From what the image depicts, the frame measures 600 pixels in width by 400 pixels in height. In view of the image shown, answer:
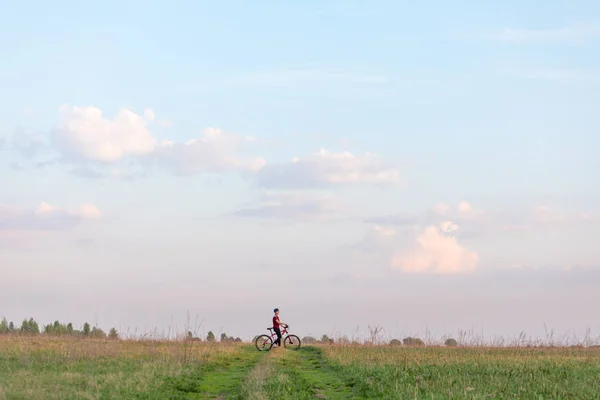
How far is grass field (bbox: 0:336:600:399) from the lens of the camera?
1847 centimetres

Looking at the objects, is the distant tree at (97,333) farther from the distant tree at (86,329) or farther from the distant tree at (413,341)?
the distant tree at (413,341)

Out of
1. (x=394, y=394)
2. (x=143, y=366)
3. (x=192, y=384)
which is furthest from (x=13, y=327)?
(x=394, y=394)

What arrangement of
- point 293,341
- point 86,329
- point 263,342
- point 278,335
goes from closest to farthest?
1. point 263,342
2. point 278,335
3. point 293,341
4. point 86,329

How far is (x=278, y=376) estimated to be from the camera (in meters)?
21.7

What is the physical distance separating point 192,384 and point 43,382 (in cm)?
436

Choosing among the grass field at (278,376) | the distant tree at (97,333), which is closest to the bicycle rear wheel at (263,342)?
the grass field at (278,376)

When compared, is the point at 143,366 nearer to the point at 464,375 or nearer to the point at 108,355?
the point at 108,355

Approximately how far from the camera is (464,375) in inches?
915

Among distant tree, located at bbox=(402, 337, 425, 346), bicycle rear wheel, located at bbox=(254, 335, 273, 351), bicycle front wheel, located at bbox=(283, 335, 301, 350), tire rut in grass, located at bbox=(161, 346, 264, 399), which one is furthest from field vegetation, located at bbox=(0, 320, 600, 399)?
distant tree, located at bbox=(402, 337, 425, 346)

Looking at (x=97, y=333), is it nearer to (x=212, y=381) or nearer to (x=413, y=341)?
(x=413, y=341)

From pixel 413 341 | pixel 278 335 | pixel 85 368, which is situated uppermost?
pixel 278 335

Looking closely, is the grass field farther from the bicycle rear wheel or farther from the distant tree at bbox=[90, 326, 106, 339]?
the distant tree at bbox=[90, 326, 106, 339]

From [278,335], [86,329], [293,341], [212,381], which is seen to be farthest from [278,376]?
[86,329]

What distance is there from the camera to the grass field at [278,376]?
18.5 m
